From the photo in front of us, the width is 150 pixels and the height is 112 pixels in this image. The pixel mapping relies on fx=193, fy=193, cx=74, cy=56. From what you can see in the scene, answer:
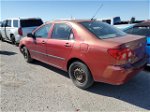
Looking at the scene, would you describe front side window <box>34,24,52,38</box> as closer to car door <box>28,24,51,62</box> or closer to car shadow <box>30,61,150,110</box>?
car door <box>28,24,51,62</box>

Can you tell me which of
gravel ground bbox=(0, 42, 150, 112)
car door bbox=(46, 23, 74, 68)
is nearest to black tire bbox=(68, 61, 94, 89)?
gravel ground bbox=(0, 42, 150, 112)

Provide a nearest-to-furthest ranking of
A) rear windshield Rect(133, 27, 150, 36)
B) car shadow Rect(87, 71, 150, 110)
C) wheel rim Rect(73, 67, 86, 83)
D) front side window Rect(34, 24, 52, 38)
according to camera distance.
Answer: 1. car shadow Rect(87, 71, 150, 110)
2. wheel rim Rect(73, 67, 86, 83)
3. rear windshield Rect(133, 27, 150, 36)
4. front side window Rect(34, 24, 52, 38)

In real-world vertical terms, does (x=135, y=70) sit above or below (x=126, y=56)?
below

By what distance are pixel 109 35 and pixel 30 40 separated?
2.94 metres

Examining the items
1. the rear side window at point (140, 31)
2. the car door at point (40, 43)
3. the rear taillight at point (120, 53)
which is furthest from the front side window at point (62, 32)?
the rear side window at point (140, 31)

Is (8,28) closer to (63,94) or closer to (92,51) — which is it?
(63,94)

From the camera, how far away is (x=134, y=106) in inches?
144

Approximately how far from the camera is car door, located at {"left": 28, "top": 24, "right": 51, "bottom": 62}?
555cm

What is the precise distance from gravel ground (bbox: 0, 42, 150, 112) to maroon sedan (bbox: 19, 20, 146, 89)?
38 centimetres

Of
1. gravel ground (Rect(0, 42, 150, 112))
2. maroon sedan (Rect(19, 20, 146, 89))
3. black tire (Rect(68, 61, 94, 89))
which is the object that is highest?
maroon sedan (Rect(19, 20, 146, 89))

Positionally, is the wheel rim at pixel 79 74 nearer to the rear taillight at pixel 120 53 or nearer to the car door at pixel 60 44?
the car door at pixel 60 44

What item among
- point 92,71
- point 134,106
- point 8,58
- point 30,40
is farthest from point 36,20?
point 134,106

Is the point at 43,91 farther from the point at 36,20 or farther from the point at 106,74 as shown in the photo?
the point at 36,20

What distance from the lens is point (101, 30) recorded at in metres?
4.54
